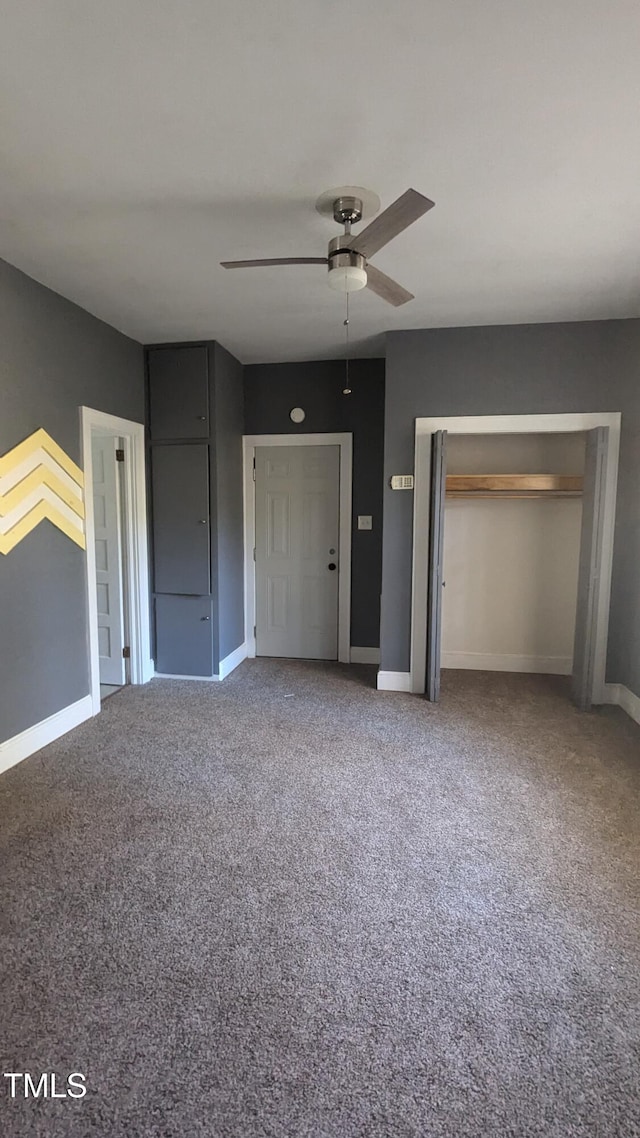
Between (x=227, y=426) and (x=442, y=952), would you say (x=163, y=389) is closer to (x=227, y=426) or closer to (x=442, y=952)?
(x=227, y=426)

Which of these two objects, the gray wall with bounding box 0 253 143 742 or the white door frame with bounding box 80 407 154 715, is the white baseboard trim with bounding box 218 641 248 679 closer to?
the white door frame with bounding box 80 407 154 715

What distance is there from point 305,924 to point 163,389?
3784mm

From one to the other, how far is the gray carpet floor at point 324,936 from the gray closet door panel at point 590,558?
0.60m

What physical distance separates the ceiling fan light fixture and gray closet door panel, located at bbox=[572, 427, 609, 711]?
7.26 feet

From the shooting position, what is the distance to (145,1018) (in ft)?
4.99

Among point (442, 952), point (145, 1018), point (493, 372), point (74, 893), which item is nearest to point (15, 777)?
point (74, 893)

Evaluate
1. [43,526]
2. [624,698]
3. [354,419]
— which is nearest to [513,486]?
[354,419]

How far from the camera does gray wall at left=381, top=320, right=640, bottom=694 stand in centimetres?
375

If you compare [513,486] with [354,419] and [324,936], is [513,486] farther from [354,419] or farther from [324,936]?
[324,936]

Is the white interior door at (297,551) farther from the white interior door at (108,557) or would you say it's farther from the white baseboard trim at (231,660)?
the white interior door at (108,557)

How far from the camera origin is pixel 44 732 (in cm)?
326

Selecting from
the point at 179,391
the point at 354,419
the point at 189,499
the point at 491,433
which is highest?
the point at 179,391

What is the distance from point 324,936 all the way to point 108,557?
3255mm

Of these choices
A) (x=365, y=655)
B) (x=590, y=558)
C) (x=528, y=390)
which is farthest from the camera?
(x=365, y=655)
